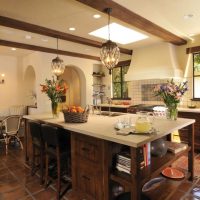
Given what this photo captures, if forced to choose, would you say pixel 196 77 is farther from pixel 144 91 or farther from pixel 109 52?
pixel 109 52

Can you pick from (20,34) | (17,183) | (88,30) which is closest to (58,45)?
(20,34)

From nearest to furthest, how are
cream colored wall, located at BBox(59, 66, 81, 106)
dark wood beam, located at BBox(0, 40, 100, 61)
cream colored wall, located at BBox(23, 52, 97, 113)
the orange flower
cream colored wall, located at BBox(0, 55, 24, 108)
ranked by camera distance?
the orange flower
dark wood beam, located at BBox(0, 40, 100, 61)
cream colored wall, located at BBox(23, 52, 97, 113)
cream colored wall, located at BBox(0, 55, 24, 108)
cream colored wall, located at BBox(59, 66, 81, 106)

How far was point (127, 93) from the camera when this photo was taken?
6527mm

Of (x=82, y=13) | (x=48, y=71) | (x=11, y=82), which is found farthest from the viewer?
(x=11, y=82)

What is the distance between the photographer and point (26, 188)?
2658mm

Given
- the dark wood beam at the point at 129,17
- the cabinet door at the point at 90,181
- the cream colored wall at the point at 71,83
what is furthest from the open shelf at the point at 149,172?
the cream colored wall at the point at 71,83

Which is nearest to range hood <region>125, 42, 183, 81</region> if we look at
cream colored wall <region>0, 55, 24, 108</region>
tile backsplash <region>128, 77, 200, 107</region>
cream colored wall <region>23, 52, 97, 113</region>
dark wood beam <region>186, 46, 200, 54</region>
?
dark wood beam <region>186, 46, 200, 54</region>

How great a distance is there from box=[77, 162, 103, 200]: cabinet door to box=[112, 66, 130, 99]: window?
459cm

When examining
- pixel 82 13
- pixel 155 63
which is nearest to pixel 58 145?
pixel 82 13

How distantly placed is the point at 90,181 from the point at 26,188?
3.92 feet

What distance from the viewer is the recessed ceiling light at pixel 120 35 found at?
151 inches

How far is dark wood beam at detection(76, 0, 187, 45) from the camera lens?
101 inches

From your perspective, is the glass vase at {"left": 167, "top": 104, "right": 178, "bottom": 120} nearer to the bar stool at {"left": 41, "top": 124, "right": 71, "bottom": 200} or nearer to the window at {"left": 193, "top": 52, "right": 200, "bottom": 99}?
the bar stool at {"left": 41, "top": 124, "right": 71, "bottom": 200}

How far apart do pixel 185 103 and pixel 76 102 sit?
14.5ft
